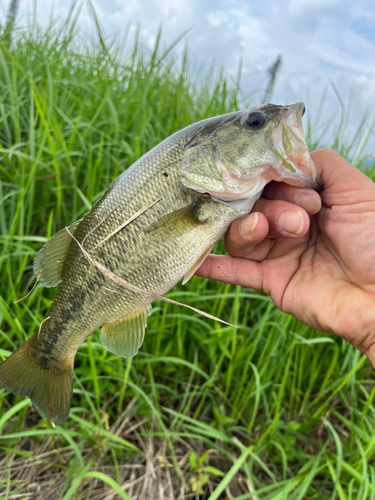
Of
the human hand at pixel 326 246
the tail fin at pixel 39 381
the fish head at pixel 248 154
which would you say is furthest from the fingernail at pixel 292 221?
the tail fin at pixel 39 381

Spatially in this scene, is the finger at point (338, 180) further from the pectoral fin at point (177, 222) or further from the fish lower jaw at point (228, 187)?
the pectoral fin at point (177, 222)

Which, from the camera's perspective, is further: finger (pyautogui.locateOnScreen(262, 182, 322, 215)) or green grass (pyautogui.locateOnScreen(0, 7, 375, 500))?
green grass (pyautogui.locateOnScreen(0, 7, 375, 500))

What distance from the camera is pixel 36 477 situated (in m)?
1.99

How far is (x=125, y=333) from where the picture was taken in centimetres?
153

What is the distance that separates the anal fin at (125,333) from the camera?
1509 millimetres

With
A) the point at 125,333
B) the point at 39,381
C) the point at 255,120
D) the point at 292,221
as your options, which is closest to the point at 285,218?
the point at 292,221

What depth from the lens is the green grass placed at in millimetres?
1939

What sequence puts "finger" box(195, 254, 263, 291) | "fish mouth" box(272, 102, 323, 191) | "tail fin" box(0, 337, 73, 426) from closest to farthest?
"fish mouth" box(272, 102, 323, 191) < "tail fin" box(0, 337, 73, 426) < "finger" box(195, 254, 263, 291)

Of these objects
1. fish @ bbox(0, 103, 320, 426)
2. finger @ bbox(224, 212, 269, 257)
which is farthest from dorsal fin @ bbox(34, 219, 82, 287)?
finger @ bbox(224, 212, 269, 257)

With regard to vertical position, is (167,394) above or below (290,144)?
below

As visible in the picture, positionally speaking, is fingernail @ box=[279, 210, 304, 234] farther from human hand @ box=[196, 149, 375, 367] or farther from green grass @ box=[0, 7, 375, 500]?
green grass @ box=[0, 7, 375, 500]

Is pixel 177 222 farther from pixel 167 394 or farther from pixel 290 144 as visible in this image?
pixel 167 394

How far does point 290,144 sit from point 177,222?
21.5 inches

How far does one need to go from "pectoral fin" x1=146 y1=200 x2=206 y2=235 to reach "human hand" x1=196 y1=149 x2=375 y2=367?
9.3 inches
